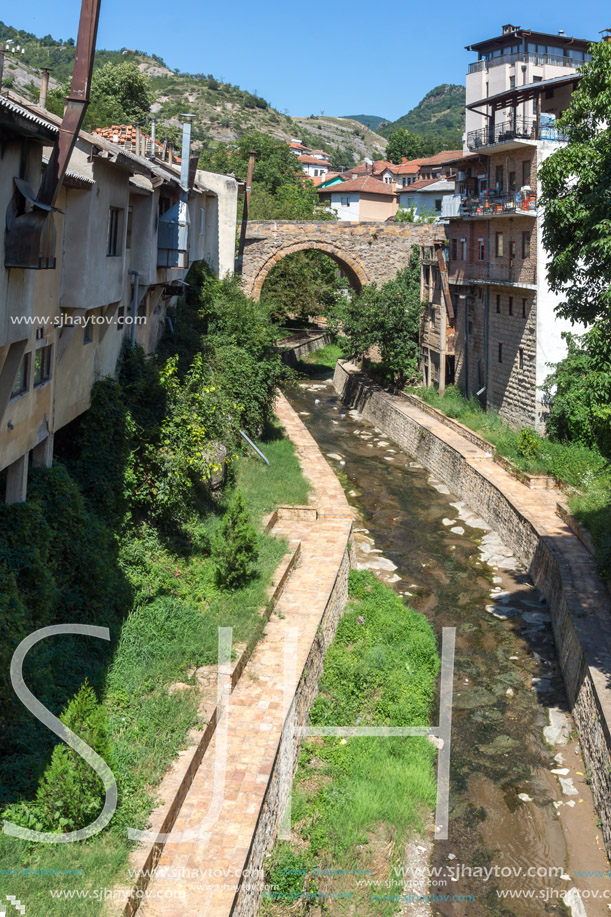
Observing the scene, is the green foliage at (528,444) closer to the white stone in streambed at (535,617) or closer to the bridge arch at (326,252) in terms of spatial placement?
the white stone in streambed at (535,617)

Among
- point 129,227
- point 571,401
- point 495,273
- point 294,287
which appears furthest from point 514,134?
point 294,287

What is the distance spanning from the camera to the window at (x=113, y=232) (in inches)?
480

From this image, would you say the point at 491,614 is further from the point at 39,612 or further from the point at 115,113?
the point at 115,113

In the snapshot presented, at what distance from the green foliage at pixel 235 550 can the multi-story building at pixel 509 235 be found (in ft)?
35.6

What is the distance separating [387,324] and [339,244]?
6.14 meters

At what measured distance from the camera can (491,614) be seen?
1593cm

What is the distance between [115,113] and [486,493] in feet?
129

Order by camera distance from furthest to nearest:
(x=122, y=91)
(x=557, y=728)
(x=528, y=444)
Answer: (x=122, y=91)
(x=528, y=444)
(x=557, y=728)

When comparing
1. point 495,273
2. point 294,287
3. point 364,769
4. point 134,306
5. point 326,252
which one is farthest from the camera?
point 294,287

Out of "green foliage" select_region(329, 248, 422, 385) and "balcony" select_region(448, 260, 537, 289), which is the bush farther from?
"green foliage" select_region(329, 248, 422, 385)

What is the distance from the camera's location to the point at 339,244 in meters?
36.5

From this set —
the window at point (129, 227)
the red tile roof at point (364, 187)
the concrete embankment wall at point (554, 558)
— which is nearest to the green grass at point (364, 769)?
the concrete embankment wall at point (554, 558)

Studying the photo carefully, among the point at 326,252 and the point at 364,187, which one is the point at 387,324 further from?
the point at 364,187

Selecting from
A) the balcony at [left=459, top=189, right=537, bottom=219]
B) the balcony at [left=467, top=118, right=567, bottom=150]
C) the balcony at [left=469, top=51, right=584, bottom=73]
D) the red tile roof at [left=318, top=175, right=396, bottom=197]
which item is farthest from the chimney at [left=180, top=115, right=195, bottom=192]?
the red tile roof at [left=318, top=175, right=396, bottom=197]
